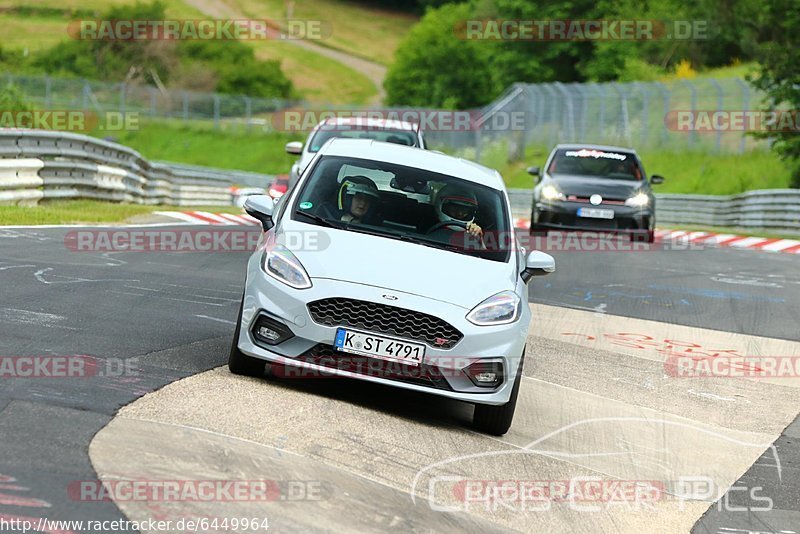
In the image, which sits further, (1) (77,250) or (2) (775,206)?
(2) (775,206)

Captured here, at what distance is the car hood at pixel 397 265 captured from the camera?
7781 mm

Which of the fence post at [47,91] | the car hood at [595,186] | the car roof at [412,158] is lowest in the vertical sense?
the fence post at [47,91]

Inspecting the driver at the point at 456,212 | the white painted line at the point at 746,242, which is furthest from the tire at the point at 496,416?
the white painted line at the point at 746,242

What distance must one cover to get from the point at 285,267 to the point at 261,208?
964 mm

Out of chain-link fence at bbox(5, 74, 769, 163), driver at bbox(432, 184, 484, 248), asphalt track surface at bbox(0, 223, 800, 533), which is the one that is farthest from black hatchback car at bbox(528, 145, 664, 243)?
chain-link fence at bbox(5, 74, 769, 163)

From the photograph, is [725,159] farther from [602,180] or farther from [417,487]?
[417,487]

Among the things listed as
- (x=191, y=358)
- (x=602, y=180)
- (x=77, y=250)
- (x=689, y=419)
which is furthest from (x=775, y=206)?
(x=191, y=358)

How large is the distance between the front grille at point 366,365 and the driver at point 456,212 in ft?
4.05

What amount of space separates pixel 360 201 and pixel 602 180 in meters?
14.0

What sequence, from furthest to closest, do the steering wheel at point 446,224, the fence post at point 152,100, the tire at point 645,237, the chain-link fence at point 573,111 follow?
the fence post at point 152,100
the chain-link fence at point 573,111
the tire at point 645,237
the steering wheel at point 446,224

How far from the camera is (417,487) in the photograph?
653cm

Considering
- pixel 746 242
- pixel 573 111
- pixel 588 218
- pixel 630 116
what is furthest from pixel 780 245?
pixel 573 111

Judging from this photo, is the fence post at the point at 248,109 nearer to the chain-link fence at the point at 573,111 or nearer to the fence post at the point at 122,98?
the chain-link fence at the point at 573,111

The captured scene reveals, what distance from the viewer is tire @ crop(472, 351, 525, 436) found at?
26.1ft
